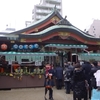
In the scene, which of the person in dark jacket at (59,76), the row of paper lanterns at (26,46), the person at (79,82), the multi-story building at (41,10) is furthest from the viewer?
the multi-story building at (41,10)

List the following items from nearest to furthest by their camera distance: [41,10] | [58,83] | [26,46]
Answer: [58,83] < [26,46] < [41,10]

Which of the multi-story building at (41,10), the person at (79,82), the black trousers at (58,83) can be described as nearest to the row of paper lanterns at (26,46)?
the black trousers at (58,83)

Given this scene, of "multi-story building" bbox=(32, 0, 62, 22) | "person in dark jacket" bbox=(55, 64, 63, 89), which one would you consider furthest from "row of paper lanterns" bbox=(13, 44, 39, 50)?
"multi-story building" bbox=(32, 0, 62, 22)

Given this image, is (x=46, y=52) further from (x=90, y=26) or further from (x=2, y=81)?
(x=90, y=26)

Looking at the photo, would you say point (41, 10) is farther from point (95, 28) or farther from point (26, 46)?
point (26, 46)

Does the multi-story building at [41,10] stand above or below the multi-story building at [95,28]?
above

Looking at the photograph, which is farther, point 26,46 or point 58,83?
point 26,46

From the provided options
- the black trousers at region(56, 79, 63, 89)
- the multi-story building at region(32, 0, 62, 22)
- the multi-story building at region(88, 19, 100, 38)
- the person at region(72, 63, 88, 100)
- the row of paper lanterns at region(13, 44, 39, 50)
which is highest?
the multi-story building at region(32, 0, 62, 22)

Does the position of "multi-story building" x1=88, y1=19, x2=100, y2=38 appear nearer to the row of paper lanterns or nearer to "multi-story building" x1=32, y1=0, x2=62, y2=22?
the row of paper lanterns

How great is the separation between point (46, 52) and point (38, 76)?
1617 millimetres

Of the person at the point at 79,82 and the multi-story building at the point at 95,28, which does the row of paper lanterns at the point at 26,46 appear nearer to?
the person at the point at 79,82

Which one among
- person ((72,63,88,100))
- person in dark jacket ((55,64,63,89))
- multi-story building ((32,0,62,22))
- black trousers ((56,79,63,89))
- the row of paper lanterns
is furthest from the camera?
multi-story building ((32,0,62,22))

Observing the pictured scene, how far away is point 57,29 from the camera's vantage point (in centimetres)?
1171

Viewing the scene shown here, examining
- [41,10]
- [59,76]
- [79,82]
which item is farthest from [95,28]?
[41,10]
